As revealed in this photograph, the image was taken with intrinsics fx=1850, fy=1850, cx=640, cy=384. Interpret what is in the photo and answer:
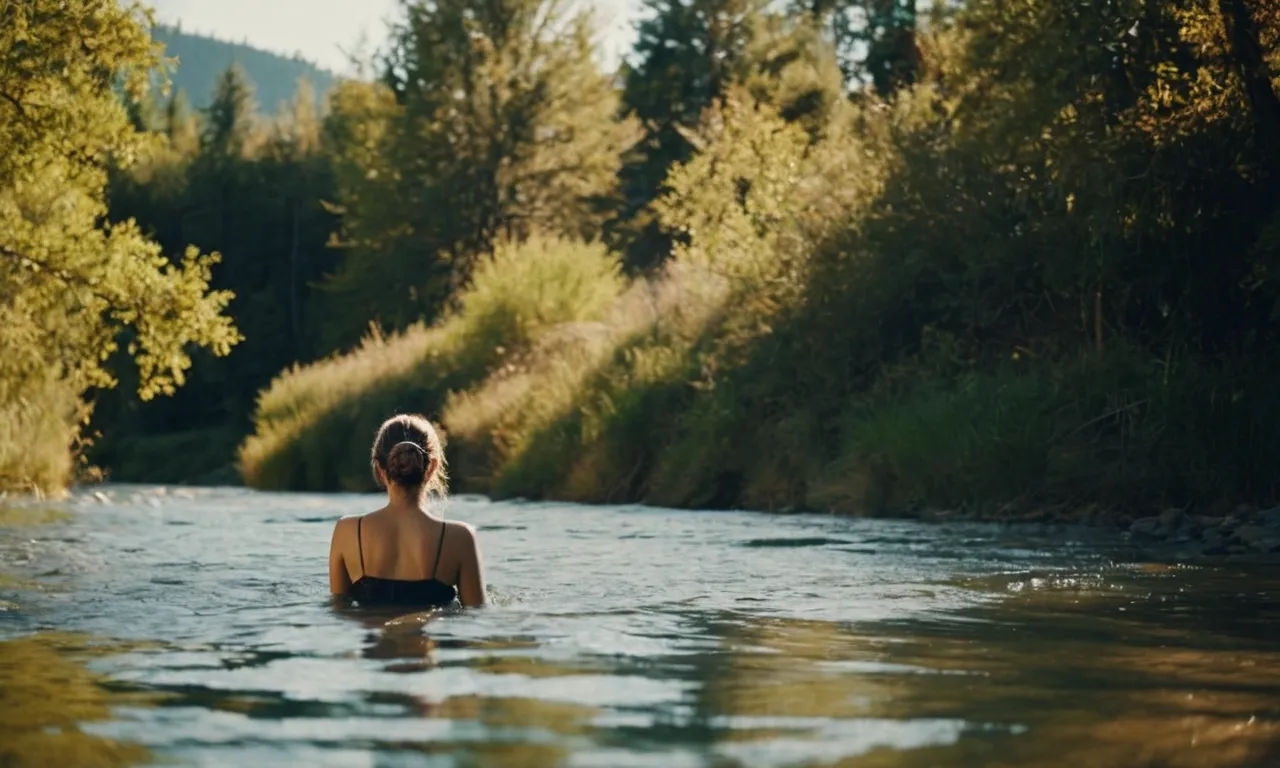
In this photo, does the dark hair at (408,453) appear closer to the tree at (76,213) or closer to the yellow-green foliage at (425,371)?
the tree at (76,213)

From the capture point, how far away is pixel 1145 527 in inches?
637

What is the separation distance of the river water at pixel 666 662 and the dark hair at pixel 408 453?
0.74m

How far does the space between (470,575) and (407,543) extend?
393 mm

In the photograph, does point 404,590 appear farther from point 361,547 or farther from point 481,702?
point 481,702

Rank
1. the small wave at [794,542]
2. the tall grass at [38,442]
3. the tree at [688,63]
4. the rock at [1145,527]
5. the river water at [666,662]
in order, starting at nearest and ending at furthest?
the river water at [666,662]
the small wave at [794,542]
the rock at [1145,527]
the tall grass at [38,442]
the tree at [688,63]

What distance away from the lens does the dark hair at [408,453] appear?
32.0 feet

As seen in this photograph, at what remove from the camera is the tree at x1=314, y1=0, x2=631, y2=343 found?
169ft

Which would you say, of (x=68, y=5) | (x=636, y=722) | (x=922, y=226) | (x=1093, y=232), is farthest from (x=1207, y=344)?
(x=636, y=722)

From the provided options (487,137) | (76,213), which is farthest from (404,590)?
(487,137)

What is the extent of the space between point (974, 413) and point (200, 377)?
165ft

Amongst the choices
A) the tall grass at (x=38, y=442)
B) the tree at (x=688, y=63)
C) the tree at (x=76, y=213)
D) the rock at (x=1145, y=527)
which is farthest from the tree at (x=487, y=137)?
the rock at (x=1145, y=527)

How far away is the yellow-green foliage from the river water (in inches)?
776

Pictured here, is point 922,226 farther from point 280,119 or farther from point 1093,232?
point 280,119

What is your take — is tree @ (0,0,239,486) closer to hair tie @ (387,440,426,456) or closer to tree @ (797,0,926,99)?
hair tie @ (387,440,426,456)
